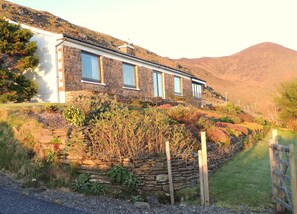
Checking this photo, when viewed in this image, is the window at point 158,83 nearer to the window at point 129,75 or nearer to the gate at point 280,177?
the window at point 129,75

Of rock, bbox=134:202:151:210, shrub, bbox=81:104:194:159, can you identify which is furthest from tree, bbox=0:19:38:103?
rock, bbox=134:202:151:210

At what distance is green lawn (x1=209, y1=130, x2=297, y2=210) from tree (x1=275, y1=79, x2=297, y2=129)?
11.2 meters

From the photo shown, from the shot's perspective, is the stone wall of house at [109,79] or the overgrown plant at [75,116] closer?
the overgrown plant at [75,116]

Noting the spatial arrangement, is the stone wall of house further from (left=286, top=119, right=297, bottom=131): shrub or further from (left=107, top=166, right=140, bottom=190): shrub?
(left=107, top=166, right=140, bottom=190): shrub

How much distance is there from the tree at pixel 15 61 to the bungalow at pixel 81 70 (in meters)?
0.65

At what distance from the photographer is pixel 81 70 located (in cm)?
1650

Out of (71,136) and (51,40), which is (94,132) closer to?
(71,136)

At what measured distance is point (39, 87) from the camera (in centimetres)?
1584

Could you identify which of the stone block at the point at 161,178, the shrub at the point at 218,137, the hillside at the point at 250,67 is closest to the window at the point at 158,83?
the shrub at the point at 218,137

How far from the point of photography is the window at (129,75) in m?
20.1

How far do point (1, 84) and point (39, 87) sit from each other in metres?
2.23

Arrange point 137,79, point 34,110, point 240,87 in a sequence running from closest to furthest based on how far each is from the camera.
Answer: point 34,110, point 137,79, point 240,87

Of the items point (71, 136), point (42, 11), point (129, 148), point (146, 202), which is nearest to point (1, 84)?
point (71, 136)

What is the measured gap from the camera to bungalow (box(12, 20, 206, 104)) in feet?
50.4
